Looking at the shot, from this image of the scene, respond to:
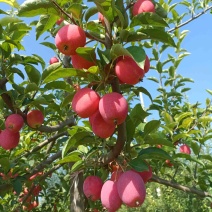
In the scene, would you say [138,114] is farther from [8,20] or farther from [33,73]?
[8,20]

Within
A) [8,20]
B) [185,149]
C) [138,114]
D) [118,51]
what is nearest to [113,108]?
[118,51]

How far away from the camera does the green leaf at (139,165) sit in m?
1.05

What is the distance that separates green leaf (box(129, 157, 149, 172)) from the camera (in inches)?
41.4

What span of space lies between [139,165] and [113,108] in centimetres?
30

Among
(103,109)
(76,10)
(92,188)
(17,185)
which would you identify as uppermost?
(76,10)

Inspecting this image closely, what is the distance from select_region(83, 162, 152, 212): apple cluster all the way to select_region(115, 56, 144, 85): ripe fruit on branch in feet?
1.08

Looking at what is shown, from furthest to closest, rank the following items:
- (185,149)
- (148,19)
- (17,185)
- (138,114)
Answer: (185,149) < (17,185) < (138,114) < (148,19)

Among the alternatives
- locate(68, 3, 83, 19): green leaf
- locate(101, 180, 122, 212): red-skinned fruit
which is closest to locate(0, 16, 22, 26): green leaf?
locate(68, 3, 83, 19): green leaf

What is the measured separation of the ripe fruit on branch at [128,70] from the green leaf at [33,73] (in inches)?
35.3

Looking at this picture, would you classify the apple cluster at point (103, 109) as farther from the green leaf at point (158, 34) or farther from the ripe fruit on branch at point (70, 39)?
the green leaf at point (158, 34)

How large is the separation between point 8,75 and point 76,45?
2.78 ft

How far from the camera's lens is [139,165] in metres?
1.08

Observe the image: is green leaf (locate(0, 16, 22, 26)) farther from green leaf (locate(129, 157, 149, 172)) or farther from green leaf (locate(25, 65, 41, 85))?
green leaf (locate(129, 157, 149, 172))

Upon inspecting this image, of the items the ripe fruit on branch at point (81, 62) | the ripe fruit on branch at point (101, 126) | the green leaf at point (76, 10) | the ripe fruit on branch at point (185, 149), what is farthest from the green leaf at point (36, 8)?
the ripe fruit on branch at point (185, 149)
